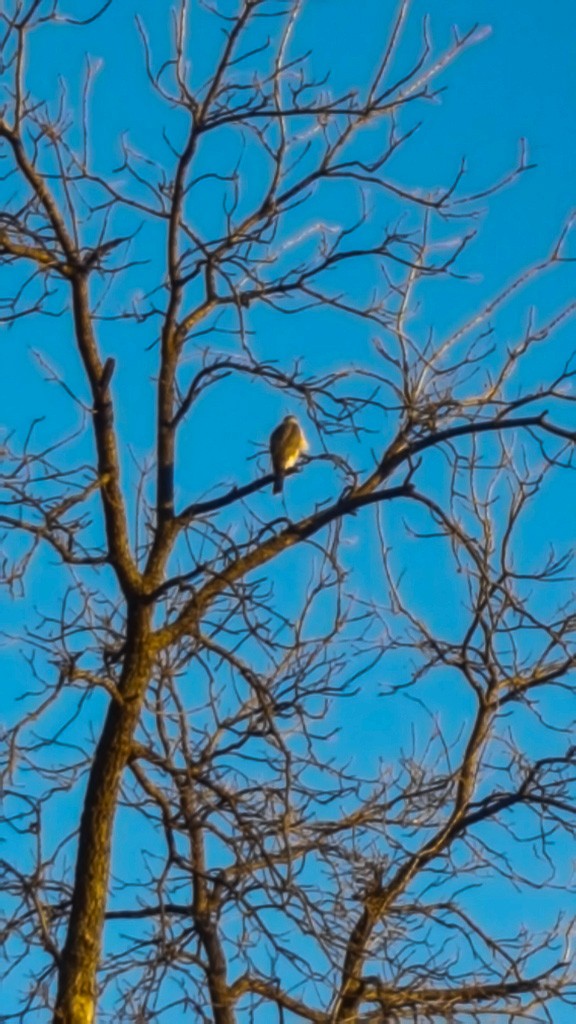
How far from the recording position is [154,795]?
18.6 feet

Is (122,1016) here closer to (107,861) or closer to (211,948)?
(211,948)

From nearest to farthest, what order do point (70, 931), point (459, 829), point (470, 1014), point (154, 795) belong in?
point (70, 931), point (154, 795), point (470, 1014), point (459, 829)

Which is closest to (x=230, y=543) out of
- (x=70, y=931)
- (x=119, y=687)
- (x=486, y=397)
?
(x=119, y=687)

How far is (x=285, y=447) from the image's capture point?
6953 mm

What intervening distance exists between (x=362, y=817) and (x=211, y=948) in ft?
2.37

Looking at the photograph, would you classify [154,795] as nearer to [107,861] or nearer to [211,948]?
[107,861]

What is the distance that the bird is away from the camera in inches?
227

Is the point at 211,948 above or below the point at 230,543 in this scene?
below

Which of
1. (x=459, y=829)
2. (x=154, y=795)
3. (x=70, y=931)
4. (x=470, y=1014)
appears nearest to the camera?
(x=70, y=931)

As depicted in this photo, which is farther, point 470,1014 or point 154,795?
point 470,1014

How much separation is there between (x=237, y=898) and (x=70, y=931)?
0.52 meters

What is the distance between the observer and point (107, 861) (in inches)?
209

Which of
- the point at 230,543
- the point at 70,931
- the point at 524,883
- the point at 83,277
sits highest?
the point at 83,277

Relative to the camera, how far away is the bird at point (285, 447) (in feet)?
18.9
